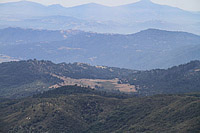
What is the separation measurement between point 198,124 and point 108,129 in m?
36.4

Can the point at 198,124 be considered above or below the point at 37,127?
above

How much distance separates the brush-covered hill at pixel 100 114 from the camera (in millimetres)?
120375

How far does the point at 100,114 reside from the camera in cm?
14200

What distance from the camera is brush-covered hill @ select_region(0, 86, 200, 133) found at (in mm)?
120375

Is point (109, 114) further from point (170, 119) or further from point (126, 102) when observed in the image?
point (170, 119)

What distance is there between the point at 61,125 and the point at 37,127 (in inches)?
324

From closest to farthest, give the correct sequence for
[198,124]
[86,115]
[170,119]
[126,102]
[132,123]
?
[198,124] → [170,119] → [132,123] → [86,115] → [126,102]

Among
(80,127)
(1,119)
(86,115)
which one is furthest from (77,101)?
(1,119)

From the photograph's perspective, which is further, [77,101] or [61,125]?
[77,101]

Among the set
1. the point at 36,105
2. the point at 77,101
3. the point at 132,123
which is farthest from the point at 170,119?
the point at 36,105

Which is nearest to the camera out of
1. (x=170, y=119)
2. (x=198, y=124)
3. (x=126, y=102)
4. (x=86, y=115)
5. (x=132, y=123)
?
(x=198, y=124)

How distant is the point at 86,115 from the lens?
459 ft

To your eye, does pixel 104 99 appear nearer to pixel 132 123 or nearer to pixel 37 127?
pixel 132 123

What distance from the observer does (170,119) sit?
398 feet
